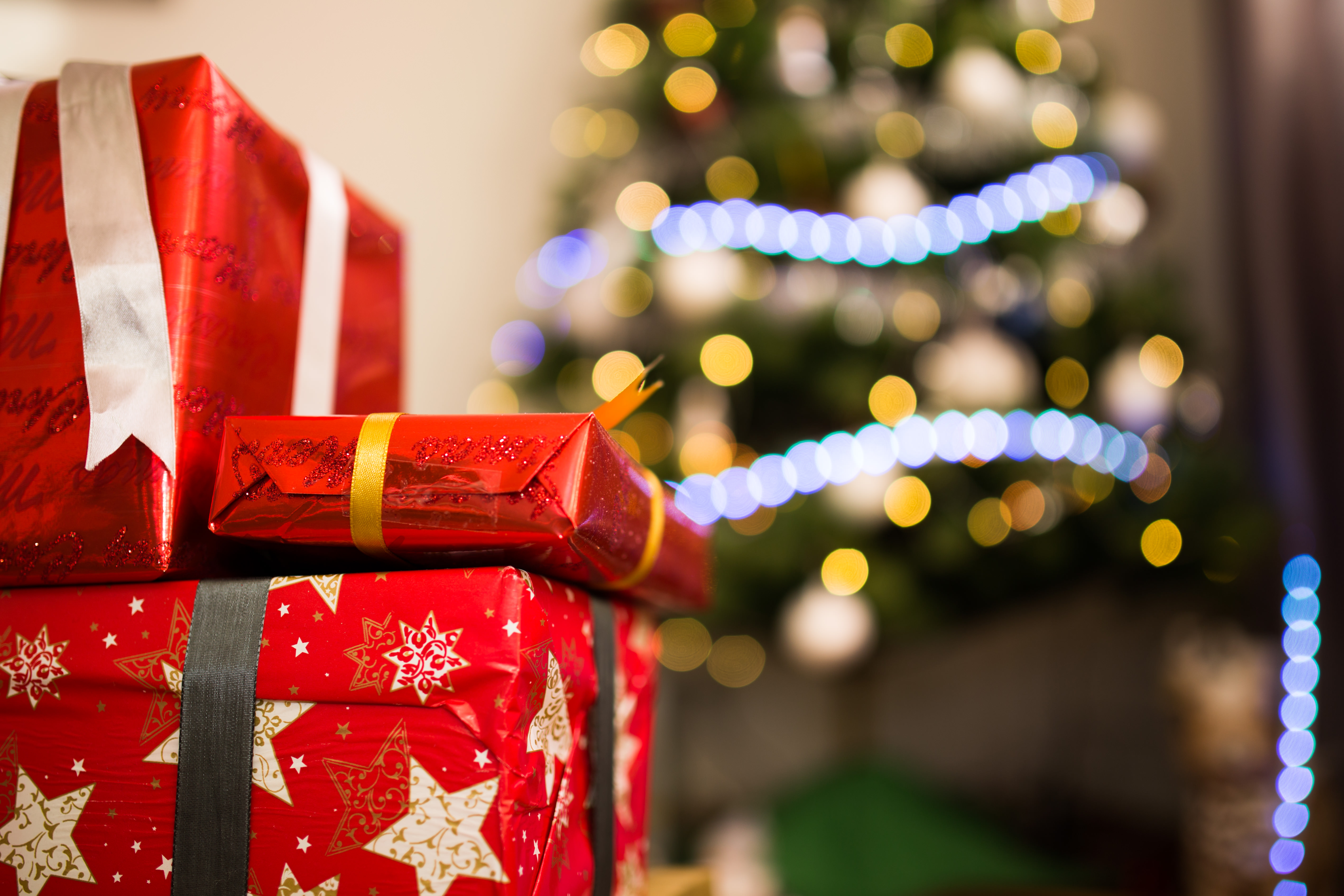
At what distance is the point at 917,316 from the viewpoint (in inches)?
58.7

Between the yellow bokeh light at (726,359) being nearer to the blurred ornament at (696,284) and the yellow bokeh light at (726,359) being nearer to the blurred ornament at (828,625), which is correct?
the blurred ornament at (696,284)

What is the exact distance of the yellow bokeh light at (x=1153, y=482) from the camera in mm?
1443

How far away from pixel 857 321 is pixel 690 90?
0.49m

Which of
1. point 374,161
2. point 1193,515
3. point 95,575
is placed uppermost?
point 374,161

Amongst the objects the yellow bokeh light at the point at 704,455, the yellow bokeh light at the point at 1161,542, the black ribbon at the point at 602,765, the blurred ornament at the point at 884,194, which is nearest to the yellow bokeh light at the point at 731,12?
the blurred ornament at the point at 884,194

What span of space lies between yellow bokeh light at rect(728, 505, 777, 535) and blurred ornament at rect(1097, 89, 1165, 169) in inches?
33.6

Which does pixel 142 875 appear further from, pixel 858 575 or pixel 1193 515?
pixel 1193 515

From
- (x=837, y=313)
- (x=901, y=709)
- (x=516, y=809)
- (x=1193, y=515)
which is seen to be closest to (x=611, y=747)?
(x=516, y=809)

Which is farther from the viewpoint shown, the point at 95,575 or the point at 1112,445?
the point at 1112,445

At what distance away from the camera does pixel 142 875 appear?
0.42 meters

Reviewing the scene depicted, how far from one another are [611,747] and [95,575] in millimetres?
272

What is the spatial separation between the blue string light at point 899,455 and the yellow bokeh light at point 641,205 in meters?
0.43

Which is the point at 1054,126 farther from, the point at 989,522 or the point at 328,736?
the point at 328,736

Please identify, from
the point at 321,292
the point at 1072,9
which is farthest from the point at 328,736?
the point at 1072,9
